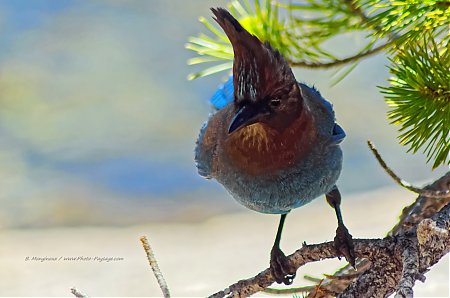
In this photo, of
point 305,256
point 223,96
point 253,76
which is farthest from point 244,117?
point 223,96

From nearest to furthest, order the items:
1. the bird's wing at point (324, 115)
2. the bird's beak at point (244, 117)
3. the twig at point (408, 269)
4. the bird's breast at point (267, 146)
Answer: the twig at point (408, 269), the bird's beak at point (244, 117), the bird's breast at point (267, 146), the bird's wing at point (324, 115)

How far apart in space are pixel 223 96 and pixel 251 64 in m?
0.32

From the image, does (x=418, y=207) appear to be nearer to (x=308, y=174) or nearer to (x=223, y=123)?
(x=308, y=174)

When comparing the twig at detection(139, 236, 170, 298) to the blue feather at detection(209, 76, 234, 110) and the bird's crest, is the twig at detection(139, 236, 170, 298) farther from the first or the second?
the blue feather at detection(209, 76, 234, 110)

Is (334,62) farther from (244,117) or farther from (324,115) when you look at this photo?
(244,117)

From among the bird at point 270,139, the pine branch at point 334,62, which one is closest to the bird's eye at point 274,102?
the bird at point 270,139

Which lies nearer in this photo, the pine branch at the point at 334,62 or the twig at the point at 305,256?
the twig at the point at 305,256

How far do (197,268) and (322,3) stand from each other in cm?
107

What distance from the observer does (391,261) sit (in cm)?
91

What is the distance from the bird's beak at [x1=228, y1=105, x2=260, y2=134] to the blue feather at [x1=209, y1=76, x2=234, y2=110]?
0.85 ft

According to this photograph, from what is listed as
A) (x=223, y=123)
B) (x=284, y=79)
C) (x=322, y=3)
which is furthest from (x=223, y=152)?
(x=322, y=3)

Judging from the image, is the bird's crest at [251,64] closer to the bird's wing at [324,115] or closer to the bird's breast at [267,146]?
the bird's breast at [267,146]

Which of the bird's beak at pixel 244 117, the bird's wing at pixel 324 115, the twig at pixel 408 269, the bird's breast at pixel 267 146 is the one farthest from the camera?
the bird's wing at pixel 324 115

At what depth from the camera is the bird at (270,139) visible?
91 centimetres
